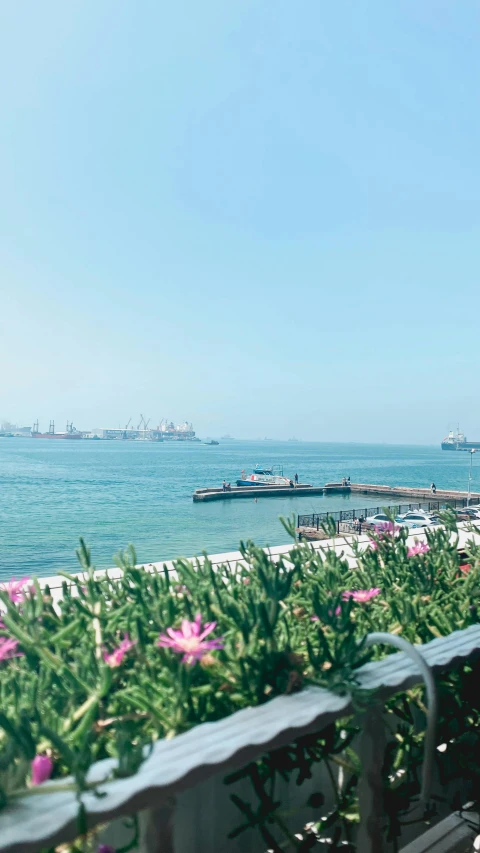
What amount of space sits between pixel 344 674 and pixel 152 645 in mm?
419

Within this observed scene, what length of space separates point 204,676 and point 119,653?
A: 7.9 inches

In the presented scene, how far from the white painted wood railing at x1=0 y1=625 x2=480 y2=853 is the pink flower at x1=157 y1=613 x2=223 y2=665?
6.3 inches

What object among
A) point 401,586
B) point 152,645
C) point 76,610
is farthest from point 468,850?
point 76,610

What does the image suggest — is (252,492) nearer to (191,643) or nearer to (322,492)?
(322,492)

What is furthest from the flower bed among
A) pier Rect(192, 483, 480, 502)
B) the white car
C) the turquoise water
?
pier Rect(192, 483, 480, 502)

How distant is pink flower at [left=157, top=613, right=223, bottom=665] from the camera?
3.71 feet

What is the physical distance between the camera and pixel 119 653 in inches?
49.3

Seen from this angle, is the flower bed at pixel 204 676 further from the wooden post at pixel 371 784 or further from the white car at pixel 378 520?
the white car at pixel 378 520

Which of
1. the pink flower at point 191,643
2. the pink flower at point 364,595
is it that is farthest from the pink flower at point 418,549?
the pink flower at point 191,643

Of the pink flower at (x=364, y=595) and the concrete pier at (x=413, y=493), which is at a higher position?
the pink flower at (x=364, y=595)

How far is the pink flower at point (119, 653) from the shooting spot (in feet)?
4.06

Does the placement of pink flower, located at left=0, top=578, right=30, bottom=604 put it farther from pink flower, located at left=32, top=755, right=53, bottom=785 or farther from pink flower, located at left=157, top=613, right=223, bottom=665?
pink flower, located at left=32, top=755, right=53, bottom=785

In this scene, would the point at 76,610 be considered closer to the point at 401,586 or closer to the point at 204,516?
the point at 401,586

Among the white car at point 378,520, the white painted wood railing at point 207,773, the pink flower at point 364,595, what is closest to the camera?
the white painted wood railing at point 207,773
